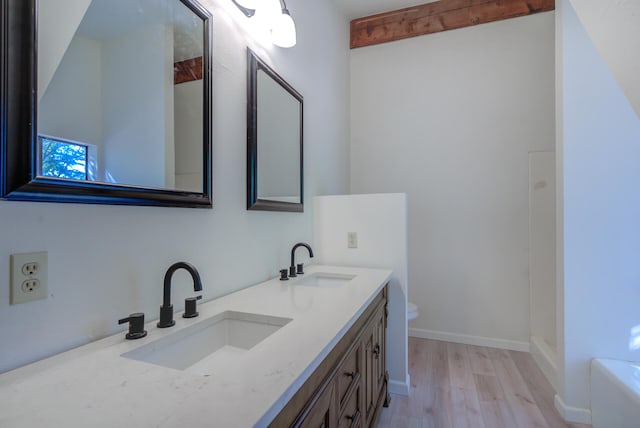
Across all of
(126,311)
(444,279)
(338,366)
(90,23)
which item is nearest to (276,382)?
(338,366)

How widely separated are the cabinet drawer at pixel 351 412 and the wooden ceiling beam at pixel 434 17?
3.09 meters

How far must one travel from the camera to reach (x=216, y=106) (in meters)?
1.33

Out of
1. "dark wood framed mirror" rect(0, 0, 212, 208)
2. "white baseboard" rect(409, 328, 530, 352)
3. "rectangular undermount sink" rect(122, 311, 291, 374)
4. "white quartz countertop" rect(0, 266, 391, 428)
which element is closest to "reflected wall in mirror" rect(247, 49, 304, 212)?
"dark wood framed mirror" rect(0, 0, 212, 208)

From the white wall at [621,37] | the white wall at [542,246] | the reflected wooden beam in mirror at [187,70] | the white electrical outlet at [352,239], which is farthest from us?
the white wall at [542,246]

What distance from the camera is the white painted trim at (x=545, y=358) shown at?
85.0 inches

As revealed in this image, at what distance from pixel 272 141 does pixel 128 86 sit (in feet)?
2.90

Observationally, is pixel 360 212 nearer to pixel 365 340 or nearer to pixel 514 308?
pixel 365 340

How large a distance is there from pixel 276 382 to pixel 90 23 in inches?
40.3

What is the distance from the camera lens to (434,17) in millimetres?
2939

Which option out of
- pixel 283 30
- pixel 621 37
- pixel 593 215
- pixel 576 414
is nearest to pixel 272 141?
pixel 283 30

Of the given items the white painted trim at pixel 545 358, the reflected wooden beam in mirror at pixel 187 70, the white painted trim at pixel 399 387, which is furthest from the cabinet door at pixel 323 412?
the white painted trim at pixel 545 358

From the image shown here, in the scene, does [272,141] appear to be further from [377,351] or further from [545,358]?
[545,358]

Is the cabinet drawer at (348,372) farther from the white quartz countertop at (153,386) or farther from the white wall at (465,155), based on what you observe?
the white wall at (465,155)

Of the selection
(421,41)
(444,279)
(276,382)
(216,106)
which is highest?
(421,41)
